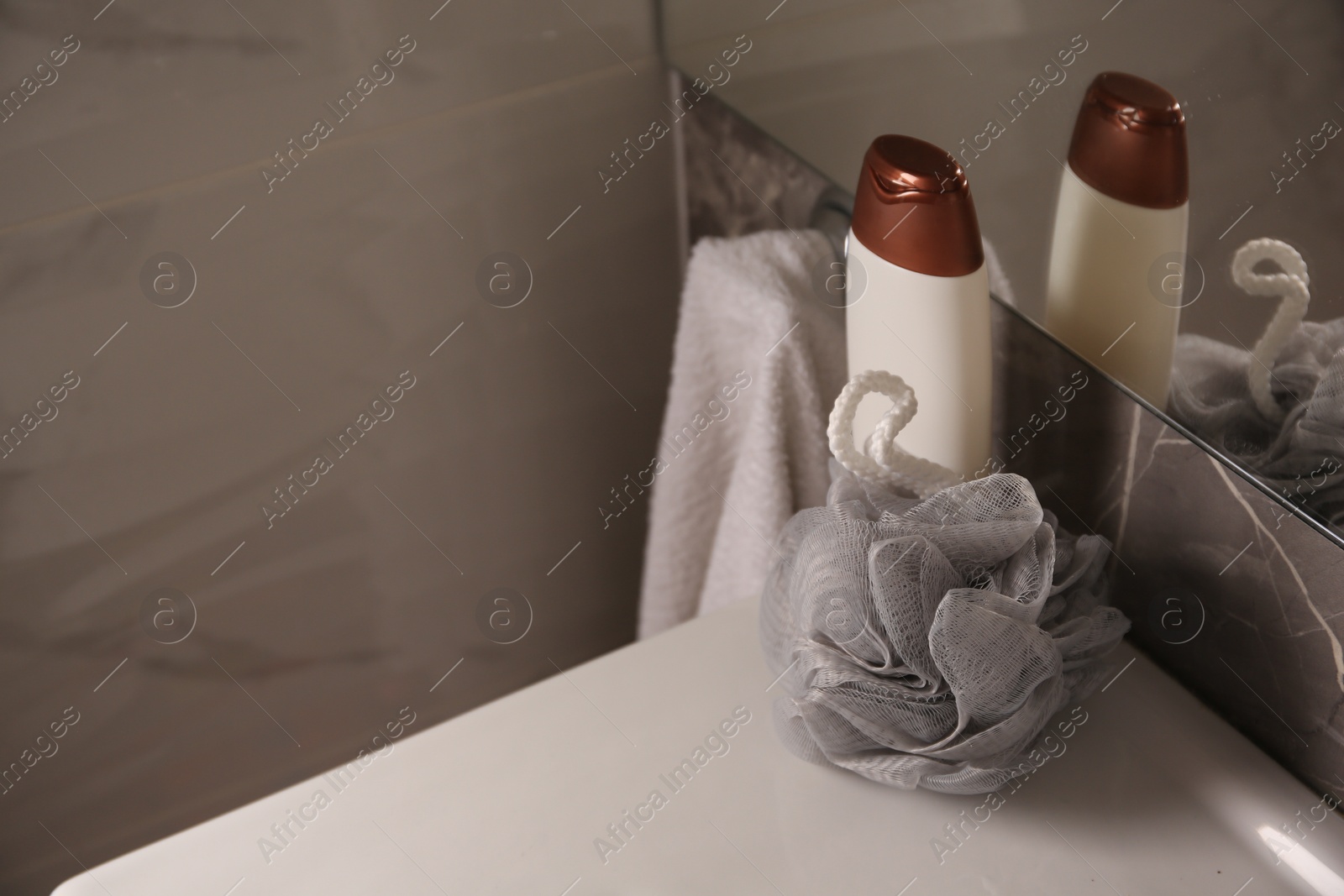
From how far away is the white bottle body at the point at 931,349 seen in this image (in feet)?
1.52

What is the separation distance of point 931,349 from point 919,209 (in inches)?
2.8

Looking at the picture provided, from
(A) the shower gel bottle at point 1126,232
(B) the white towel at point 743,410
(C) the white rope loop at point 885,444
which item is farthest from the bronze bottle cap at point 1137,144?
(B) the white towel at point 743,410

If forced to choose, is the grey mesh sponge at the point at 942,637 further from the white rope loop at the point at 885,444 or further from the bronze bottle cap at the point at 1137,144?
the bronze bottle cap at the point at 1137,144

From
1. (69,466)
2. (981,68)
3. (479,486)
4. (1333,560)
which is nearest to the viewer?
(1333,560)

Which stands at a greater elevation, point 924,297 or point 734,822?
point 924,297

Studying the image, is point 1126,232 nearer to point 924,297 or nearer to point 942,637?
point 924,297

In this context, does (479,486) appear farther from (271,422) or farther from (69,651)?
(69,651)

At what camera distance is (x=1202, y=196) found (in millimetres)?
428

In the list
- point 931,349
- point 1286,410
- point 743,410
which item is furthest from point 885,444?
point 743,410

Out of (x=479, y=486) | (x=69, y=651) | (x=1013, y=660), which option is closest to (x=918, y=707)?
(x=1013, y=660)

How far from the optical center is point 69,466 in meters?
0.72

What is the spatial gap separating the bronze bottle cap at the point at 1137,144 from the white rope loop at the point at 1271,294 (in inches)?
Result: 1.6

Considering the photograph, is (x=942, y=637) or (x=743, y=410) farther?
(x=743, y=410)

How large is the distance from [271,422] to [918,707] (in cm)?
56
